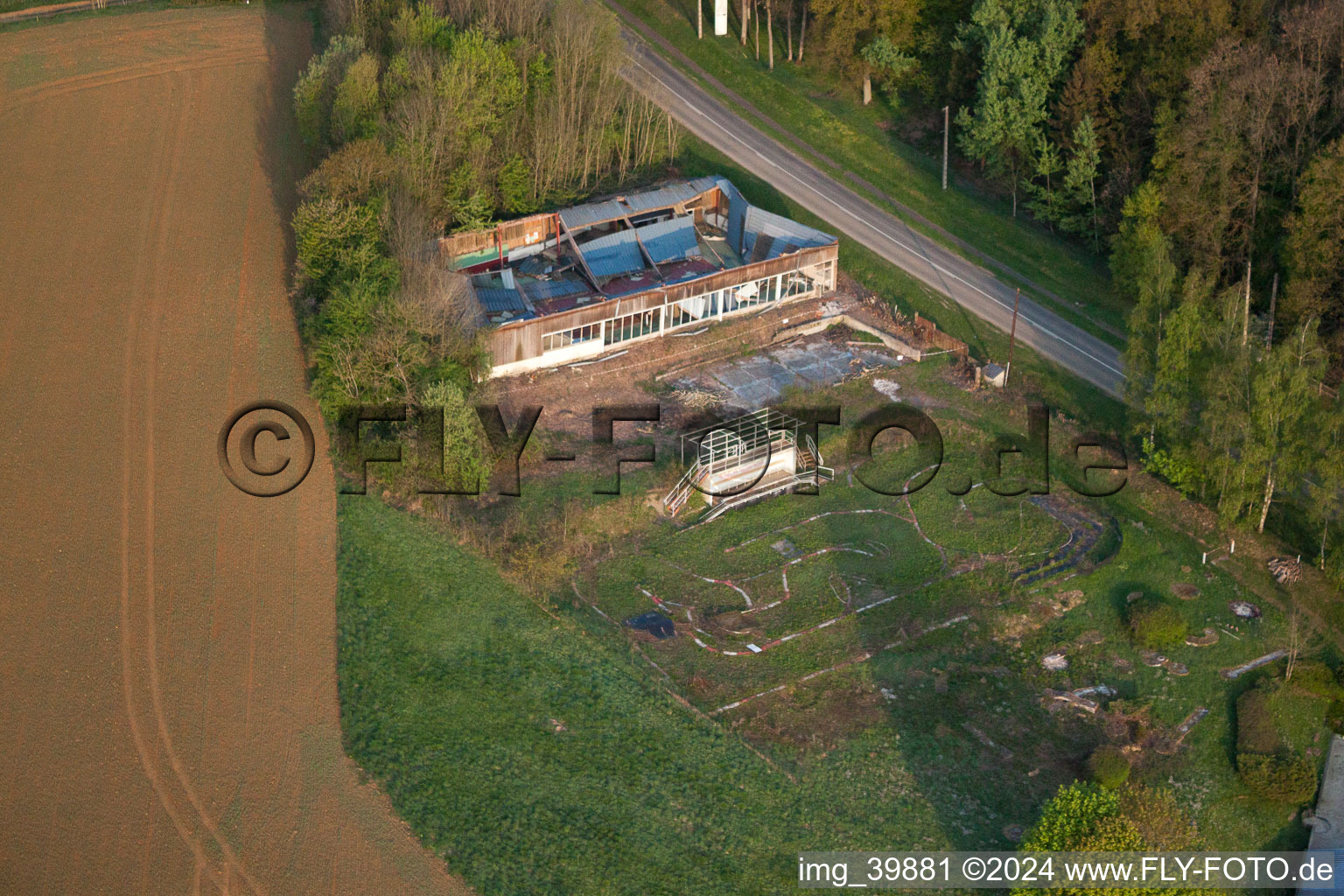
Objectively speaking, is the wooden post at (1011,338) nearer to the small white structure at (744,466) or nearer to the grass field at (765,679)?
the grass field at (765,679)

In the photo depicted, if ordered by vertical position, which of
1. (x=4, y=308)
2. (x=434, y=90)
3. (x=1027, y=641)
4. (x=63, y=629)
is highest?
(x=434, y=90)

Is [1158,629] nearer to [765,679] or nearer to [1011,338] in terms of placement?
[765,679]

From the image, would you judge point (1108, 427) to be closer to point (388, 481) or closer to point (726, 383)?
point (726, 383)

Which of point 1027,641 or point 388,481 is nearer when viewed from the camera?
point 1027,641

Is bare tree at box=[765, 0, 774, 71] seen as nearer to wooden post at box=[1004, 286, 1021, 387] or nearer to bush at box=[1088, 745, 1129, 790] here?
wooden post at box=[1004, 286, 1021, 387]

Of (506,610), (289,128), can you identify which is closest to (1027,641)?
(506,610)

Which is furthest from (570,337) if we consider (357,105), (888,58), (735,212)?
(888,58)

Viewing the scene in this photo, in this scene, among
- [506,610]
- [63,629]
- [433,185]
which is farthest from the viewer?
[433,185]
